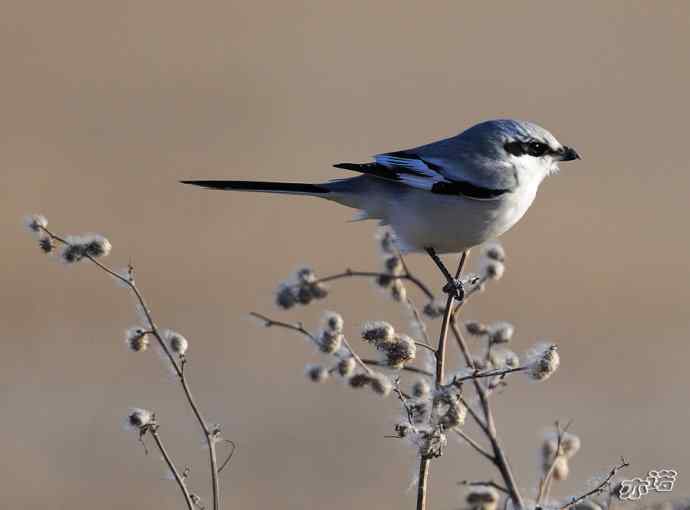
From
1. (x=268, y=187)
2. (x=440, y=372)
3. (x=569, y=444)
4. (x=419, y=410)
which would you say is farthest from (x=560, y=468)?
(x=268, y=187)

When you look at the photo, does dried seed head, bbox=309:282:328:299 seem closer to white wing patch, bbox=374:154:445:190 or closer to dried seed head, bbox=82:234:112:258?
dried seed head, bbox=82:234:112:258

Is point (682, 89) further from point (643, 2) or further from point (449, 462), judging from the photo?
point (449, 462)

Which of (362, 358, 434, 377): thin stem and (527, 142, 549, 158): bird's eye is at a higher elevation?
(527, 142, 549, 158): bird's eye

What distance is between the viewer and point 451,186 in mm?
4207

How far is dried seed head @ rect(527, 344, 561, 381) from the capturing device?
2.92 m

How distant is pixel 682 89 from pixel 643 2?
6.70m

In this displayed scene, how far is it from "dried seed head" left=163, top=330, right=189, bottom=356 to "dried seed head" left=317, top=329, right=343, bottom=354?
0.32 metres

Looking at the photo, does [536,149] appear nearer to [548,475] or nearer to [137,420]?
[548,475]

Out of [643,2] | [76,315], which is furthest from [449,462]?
[643,2]

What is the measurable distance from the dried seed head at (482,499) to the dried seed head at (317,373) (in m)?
0.49

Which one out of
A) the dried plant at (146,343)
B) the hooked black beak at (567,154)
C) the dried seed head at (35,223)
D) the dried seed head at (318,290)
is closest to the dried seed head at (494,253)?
the dried seed head at (318,290)

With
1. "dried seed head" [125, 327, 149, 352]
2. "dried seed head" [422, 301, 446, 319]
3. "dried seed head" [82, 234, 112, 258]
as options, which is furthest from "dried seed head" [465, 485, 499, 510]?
"dried seed head" [82, 234, 112, 258]

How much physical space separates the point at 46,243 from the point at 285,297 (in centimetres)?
66

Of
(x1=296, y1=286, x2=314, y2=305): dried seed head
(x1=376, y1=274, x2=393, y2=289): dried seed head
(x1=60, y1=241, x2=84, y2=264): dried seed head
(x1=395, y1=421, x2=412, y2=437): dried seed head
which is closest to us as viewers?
(x1=395, y1=421, x2=412, y2=437): dried seed head
